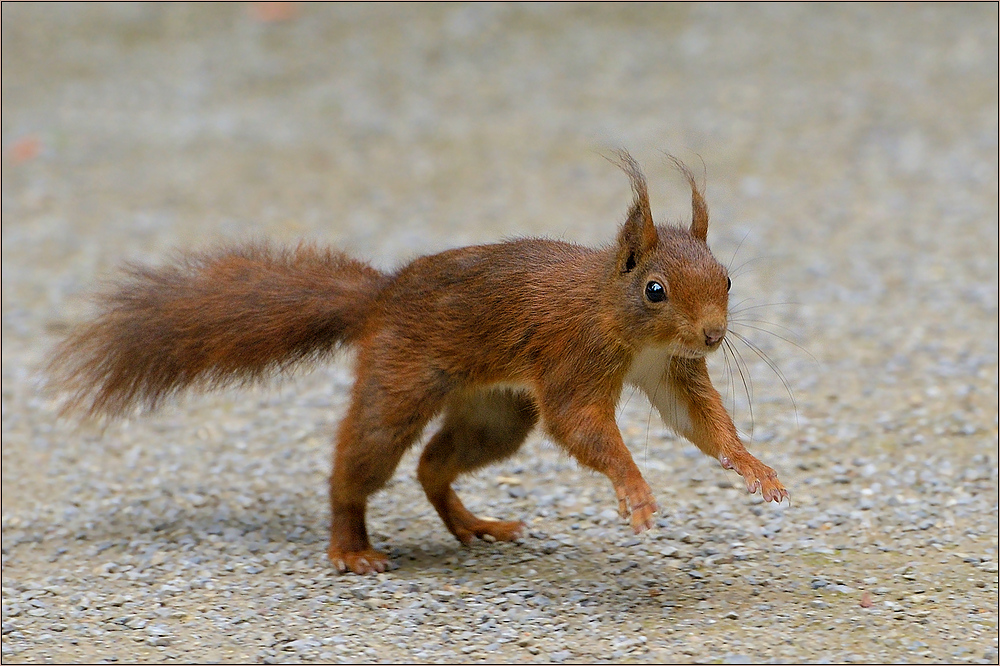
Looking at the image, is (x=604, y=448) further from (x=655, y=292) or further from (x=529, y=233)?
(x=529, y=233)

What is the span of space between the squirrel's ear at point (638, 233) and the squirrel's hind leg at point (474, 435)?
2.34ft

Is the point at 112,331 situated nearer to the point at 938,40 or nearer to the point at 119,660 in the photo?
the point at 119,660

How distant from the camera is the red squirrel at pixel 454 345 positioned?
13.1 feet

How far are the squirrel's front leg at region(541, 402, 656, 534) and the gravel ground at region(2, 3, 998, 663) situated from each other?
406mm

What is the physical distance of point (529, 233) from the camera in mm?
9320

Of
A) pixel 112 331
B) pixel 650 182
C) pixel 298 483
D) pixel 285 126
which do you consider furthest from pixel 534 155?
pixel 112 331

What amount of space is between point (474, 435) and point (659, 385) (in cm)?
76

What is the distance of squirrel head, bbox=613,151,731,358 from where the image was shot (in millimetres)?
3850

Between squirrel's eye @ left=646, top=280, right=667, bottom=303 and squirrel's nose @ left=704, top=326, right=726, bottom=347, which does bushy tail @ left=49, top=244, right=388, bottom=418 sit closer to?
squirrel's eye @ left=646, top=280, right=667, bottom=303

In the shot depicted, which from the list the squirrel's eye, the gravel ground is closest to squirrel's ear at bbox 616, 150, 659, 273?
the squirrel's eye

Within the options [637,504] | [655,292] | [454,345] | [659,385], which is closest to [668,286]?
[655,292]

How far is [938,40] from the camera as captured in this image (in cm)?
1283

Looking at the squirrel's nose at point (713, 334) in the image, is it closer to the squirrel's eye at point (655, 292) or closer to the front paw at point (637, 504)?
the squirrel's eye at point (655, 292)

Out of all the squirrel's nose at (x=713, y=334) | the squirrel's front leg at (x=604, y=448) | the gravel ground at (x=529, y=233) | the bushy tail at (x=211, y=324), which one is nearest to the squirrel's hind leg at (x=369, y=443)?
the gravel ground at (x=529, y=233)
